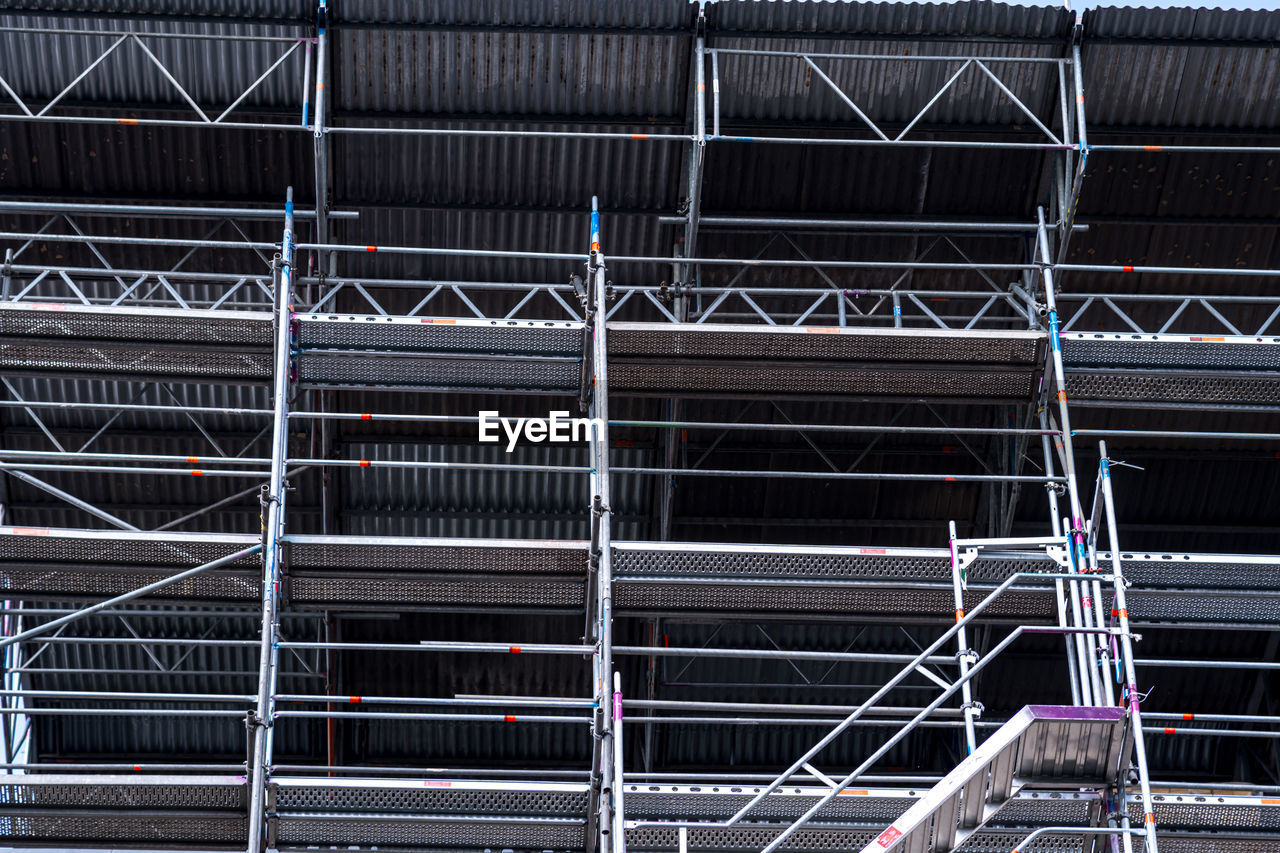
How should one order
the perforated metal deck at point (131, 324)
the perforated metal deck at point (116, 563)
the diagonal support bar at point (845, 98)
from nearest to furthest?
the perforated metal deck at point (116, 563) < the perforated metal deck at point (131, 324) < the diagonal support bar at point (845, 98)

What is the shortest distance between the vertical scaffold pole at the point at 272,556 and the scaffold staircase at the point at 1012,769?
5.97 meters

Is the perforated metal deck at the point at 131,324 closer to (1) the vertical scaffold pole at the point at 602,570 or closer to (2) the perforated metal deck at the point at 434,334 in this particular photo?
(2) the perforated metal deck at the point at 434,334

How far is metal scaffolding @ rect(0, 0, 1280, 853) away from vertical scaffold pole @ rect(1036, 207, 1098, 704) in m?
0.07

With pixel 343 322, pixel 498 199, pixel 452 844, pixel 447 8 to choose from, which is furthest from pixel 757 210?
pixel 452 844

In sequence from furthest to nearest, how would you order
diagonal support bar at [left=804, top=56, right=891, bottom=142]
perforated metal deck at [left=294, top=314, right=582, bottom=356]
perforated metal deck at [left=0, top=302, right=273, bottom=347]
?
diagonal support bar at [left=804, top=56, right=891, bottom=142], perforated metal deck at [left=294, top=314, right=582, bottom=356], perforated metal deck at [left=0, top=302, right=273, bottom=347]

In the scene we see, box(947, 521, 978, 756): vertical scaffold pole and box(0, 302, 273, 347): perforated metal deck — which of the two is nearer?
box(947, 521, 978, 756): vertical scaffold pole

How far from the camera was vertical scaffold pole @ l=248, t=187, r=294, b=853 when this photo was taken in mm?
13320

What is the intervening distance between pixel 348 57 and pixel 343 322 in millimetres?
3793

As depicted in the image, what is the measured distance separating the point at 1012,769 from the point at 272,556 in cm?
750

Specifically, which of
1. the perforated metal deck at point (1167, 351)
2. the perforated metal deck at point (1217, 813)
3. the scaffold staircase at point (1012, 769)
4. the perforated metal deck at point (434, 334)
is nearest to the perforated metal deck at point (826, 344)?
the perforated metal deck at point (1167, 351)

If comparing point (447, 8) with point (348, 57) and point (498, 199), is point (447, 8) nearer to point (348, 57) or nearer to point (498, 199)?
point (348, 57)

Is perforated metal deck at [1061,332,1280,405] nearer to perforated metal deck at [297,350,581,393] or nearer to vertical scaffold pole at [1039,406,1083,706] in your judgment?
vertical scaffold pole at [1039,406,1083,706]
